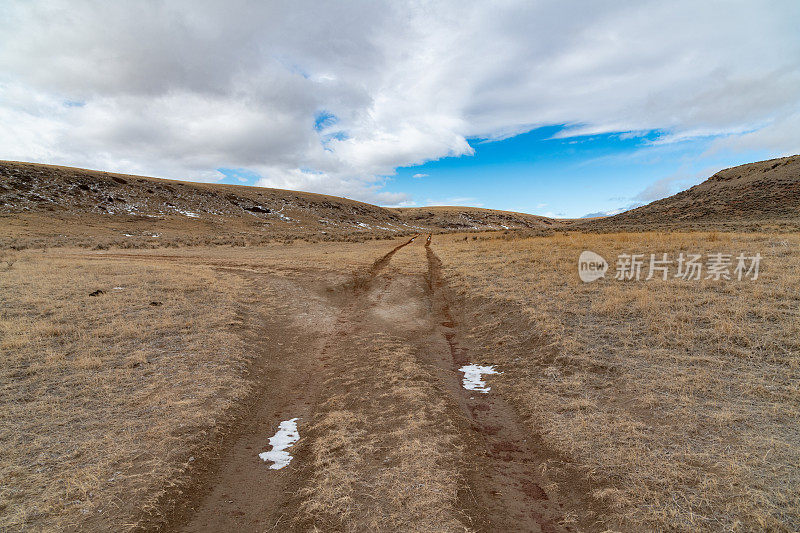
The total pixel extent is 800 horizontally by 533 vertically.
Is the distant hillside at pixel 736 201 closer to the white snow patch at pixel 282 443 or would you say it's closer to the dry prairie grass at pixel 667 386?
the dry prairie grass at pixel 667 386

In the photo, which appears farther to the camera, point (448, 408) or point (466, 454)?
point (448, 408)

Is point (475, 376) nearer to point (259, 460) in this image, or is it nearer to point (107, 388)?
point (259, 460)

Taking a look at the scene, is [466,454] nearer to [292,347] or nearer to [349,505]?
[349,505]

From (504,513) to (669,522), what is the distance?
183cm

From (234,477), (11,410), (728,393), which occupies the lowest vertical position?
(234,477)

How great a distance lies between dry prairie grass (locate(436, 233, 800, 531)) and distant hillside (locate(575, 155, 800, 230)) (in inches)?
1178

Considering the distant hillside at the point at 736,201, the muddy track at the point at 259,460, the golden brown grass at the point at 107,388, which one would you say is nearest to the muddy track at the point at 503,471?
the muddy track at the point at 259,460

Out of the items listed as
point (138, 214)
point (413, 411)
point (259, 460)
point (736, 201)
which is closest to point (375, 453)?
point (413, 411)

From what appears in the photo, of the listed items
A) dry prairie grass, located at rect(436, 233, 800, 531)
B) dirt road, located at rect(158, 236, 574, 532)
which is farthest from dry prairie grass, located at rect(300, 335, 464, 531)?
dry prairie grass, located at rect(436, 233, 800, 531)

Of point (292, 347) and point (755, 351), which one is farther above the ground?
point (755, 351)

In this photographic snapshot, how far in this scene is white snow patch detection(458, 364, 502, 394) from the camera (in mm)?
8227

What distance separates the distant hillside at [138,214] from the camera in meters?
41.5

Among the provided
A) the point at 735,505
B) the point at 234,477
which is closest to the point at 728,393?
the point at 735,505

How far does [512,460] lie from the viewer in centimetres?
571
